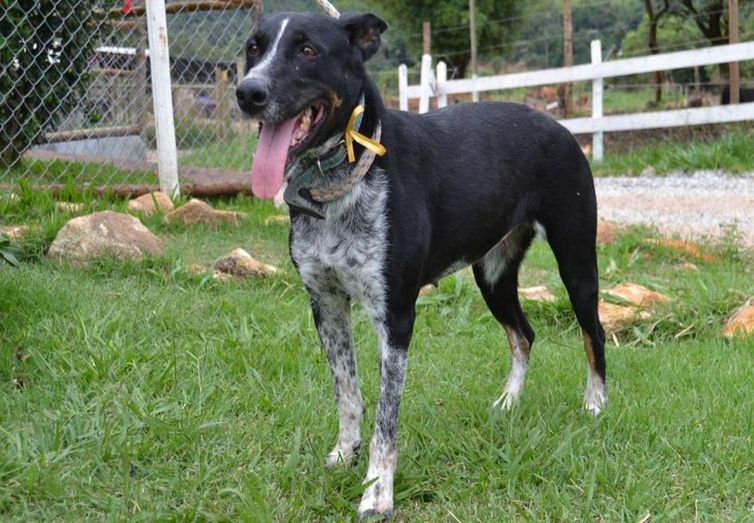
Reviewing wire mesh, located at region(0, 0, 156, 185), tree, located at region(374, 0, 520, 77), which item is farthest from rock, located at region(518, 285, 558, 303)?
tree, located at region(374, 0, 520, 77)

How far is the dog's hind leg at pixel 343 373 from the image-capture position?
3.29 m

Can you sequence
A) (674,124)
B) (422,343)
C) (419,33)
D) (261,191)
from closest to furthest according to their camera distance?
(261,191) → (422,343) → (674,124) → (419,33)

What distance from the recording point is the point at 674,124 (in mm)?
11891

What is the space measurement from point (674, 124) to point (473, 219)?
9.35 metres

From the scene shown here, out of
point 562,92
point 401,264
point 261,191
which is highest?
point 261,191

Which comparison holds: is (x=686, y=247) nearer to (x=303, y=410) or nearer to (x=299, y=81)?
(x=303, y=410)

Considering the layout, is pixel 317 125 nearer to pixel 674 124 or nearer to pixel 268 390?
pixel 268 390

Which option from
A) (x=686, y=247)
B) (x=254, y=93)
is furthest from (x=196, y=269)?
(x=686, y=247)

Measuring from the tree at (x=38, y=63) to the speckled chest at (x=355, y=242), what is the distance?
4.06 metres

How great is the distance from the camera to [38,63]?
263 inches

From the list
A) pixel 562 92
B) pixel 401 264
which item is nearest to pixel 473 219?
pixel 401 264

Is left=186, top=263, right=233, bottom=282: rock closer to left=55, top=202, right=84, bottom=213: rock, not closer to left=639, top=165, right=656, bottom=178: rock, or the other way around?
left=55, top=202, right=84, bottom=213: rock

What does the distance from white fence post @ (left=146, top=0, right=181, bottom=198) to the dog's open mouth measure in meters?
4.31

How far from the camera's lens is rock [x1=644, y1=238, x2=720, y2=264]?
6328 millimetres
